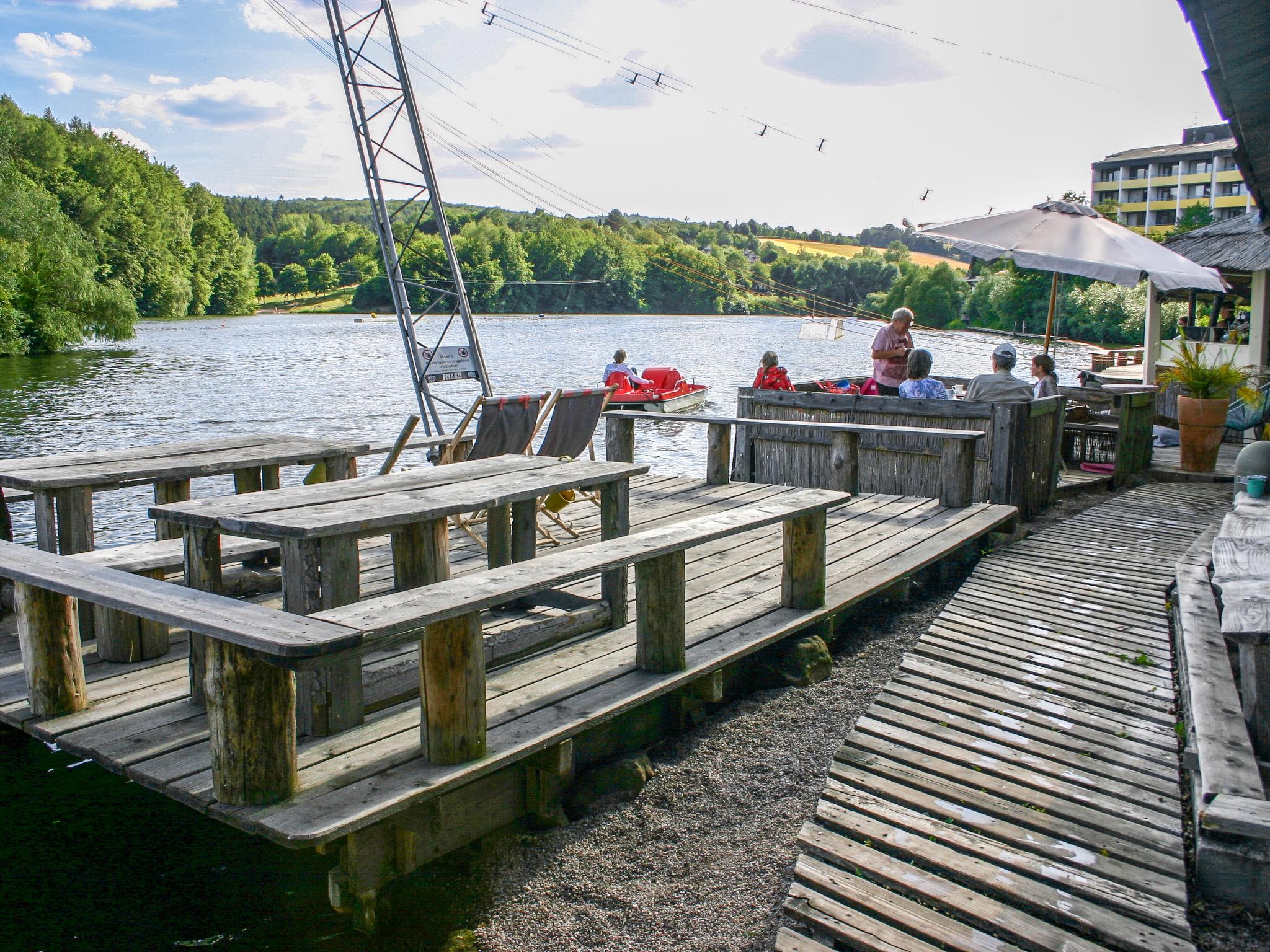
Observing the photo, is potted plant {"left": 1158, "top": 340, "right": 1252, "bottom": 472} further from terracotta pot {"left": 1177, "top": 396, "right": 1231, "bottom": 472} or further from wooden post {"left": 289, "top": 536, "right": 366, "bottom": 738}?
wooden post {"left": 289, "top": 536, "right": 366, "bottom": 738}

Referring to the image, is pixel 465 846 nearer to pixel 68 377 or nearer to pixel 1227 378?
pixel 1227 378

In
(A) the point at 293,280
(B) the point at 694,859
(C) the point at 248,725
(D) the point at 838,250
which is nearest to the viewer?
(C) the point at 248,725

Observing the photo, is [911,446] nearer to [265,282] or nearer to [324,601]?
[324,601]

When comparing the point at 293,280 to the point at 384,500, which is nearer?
the point at 384,500

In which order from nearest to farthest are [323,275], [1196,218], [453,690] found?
[453,690] → [1196,218] → [323,275]

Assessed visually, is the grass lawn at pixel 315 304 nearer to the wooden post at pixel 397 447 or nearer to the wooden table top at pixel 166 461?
the wooden post at pixel 397 447

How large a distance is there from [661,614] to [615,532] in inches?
30.0

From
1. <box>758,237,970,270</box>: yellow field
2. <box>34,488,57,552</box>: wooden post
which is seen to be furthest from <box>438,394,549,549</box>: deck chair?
<box>758,237,970,270</box>: yellow field

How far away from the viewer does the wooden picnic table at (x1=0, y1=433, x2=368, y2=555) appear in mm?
4328

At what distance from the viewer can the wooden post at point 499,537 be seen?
4578 millimetres

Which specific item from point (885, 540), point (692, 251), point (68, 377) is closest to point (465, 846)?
point (885, 540)

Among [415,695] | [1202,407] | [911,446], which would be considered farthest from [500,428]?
[1202,407]

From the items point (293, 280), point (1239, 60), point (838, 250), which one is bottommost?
point (1239, 60)

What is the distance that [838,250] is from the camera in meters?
100
